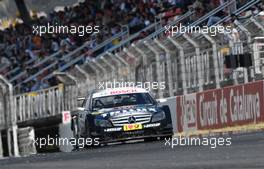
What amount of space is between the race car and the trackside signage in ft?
4.10

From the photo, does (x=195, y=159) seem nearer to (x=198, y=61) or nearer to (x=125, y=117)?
(x=125, y=117)

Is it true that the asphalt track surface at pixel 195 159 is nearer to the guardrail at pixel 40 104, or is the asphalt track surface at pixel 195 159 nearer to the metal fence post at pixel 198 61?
the metal fence post at pixel 198 61

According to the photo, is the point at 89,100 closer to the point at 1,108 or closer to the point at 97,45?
the point at 1,108

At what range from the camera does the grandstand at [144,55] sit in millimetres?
20438

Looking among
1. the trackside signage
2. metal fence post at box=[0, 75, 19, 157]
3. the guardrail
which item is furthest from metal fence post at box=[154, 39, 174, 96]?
the guardrail

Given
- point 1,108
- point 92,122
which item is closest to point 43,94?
point 1,108

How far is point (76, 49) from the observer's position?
3588cm

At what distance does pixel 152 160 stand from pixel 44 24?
29.8 metres

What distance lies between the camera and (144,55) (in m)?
24.3

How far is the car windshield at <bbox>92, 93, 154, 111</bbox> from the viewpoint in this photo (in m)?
21.3

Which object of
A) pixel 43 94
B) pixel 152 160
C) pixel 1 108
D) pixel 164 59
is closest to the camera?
pixel 152 160

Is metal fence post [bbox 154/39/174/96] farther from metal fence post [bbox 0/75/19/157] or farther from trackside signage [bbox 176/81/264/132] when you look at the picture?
metal fence post [bbox 0/75/19/157]

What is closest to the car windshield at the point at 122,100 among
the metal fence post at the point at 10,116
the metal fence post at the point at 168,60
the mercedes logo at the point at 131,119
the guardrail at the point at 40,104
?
the mercedes logo at the point at 131,119

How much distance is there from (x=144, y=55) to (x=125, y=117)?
4.10 m
